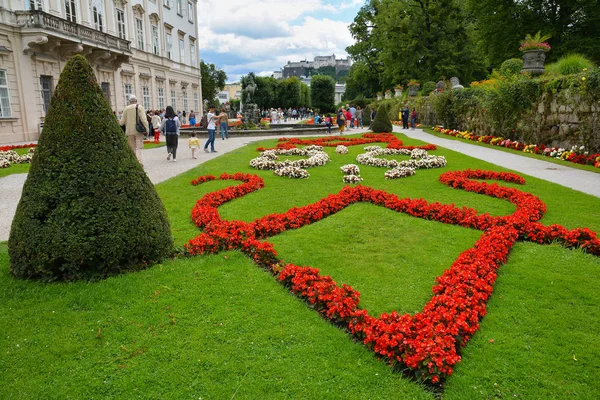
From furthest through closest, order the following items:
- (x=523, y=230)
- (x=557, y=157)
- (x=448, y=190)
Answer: (x=557, y=157)
(x=448, y=190)
(x=523, y=230)

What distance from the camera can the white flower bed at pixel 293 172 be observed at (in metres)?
10.2

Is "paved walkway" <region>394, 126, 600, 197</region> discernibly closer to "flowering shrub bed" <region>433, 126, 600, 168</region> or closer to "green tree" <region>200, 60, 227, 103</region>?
"flowering shrub bed" <region>433, 126, 600, 168</region>

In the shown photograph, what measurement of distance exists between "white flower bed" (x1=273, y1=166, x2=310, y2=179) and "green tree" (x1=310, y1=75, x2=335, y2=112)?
2693 inches

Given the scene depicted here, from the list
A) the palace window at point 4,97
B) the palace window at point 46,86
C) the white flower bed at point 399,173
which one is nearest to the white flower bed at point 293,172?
the white flower bed at point 399,173

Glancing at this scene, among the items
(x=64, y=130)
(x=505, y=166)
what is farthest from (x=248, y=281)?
(x=505, y=166)

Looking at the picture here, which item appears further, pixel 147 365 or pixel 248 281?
pixel 248 281

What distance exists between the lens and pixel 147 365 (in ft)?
10.1

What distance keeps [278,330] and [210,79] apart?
64214 millimetres

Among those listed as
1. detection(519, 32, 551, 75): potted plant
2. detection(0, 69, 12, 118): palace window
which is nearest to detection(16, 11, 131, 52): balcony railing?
detection(0, 69, 12, 118): palace window

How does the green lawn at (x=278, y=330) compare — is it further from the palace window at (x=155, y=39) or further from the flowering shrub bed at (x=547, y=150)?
the palace window at (x=155, y=39)

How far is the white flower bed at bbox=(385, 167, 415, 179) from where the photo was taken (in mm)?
9922

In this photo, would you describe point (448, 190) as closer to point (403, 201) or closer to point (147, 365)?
point (403, 201)

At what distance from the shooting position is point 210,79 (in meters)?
63.3

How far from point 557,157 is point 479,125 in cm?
720
